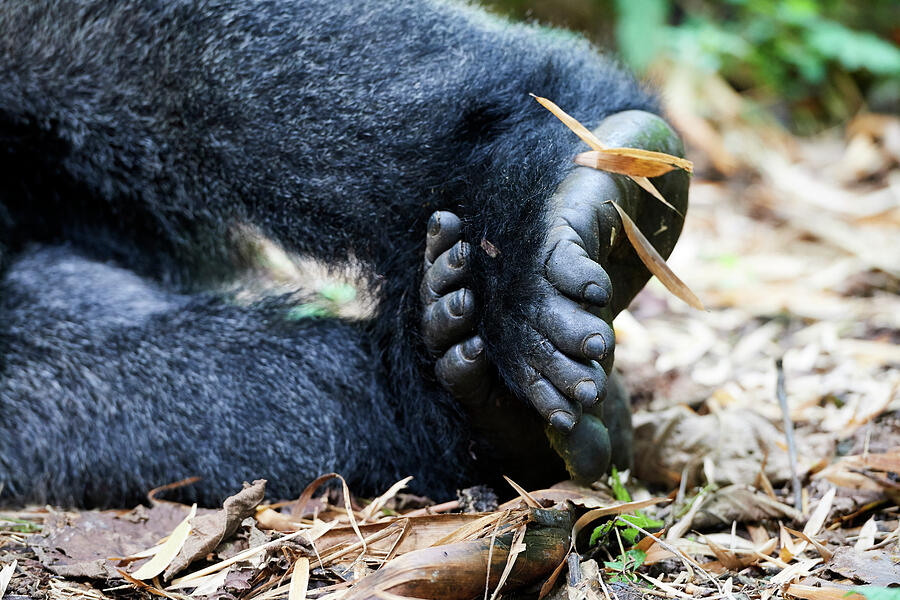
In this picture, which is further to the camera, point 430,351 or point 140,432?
point 140,432

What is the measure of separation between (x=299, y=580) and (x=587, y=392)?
0.49 metres

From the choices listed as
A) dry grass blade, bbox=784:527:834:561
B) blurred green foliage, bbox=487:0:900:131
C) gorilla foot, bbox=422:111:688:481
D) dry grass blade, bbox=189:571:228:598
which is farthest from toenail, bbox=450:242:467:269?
blurred green foliage, bbox=487:0:900:131

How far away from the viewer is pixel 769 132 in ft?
15.8

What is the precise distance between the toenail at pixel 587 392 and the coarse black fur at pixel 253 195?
0.23 m

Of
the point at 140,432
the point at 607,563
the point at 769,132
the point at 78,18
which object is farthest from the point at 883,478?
the point at 769,132

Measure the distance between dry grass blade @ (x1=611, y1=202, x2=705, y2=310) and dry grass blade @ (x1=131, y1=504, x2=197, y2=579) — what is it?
0.85m

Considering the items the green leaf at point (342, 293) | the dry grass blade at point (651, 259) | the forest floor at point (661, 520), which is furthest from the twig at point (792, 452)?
the green leaf at point (342, 293)

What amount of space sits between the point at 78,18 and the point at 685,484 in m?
1.47

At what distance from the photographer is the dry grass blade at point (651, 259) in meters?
1.40

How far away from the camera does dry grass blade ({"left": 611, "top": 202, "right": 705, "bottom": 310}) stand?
1400 mm

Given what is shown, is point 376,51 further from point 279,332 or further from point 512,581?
point 512,581

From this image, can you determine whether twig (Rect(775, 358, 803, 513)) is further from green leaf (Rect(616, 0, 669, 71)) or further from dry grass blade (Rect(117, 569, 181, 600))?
green leaf (Rect(616, 0, 669, 71))

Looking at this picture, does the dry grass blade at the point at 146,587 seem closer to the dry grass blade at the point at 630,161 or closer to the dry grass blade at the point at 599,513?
the dry grass blade at the point at 599,513

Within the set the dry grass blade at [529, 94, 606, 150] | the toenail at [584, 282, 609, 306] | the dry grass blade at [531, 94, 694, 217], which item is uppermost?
the dry grass blade at [529, 94, 606, 150]
